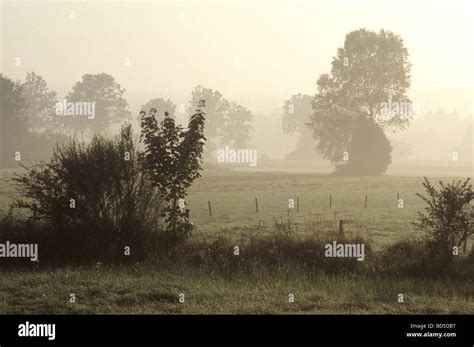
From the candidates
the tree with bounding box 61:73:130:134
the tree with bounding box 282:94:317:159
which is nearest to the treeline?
the tree with bounding box 61:73:130:134

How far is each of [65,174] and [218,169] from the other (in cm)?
6931

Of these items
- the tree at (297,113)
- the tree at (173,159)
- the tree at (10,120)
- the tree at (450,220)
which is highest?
the tree at (297,113)

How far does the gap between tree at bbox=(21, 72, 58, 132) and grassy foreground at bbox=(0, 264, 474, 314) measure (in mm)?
111998

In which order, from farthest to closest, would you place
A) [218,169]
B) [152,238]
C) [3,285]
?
[218,169] → [152,238] → [3,285]

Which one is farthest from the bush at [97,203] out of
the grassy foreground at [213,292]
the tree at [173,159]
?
the grassy foreground at [213,292]

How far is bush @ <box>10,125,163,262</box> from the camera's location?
18.0m

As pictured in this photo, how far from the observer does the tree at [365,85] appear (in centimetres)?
7456

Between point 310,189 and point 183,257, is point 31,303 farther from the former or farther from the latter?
point 310,189

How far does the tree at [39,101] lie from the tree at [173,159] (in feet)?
354

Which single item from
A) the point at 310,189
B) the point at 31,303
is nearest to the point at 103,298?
the point at 31,303

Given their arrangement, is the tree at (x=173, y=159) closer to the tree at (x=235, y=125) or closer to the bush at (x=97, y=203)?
the bush at (x=97, y=203)

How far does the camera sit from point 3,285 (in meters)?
13.9

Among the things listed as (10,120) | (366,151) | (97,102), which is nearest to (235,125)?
(97,102)

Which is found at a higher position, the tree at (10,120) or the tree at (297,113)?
the tree at (297,113)
